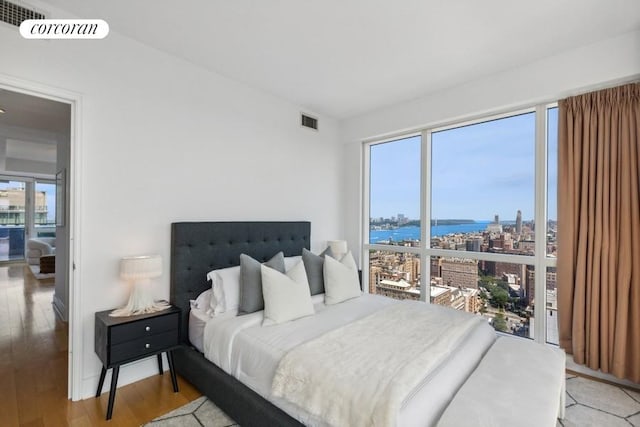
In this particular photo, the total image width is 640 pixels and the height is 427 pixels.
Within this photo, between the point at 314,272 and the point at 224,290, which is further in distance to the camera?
the point at 314,272

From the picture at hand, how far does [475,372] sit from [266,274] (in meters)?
1.53

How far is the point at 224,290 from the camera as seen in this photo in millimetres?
2520

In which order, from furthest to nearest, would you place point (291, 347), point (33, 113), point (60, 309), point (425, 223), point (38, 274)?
point (38, 274), point (60, 309), point (425, 223), point (33, 113), point (291, 347)

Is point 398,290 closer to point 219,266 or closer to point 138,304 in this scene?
point 219,266

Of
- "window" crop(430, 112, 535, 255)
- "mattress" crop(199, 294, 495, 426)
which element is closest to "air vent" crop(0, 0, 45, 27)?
"mattress" crop(199, 294, 495, 426)

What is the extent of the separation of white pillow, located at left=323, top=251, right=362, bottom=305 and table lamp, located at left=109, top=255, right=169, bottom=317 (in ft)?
4.57

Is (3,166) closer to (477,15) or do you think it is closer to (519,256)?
(477,15)

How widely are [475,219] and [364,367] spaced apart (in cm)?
246

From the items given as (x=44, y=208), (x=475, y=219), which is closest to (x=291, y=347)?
(x=475, y=219)

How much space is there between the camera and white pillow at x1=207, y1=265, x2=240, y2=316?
248 cm

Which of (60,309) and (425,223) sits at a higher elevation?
(425,223)

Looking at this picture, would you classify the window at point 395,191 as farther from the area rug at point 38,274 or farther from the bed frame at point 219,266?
the area rug at point 38,274

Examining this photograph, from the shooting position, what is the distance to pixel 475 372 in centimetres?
169

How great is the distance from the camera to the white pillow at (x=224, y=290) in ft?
8.15
